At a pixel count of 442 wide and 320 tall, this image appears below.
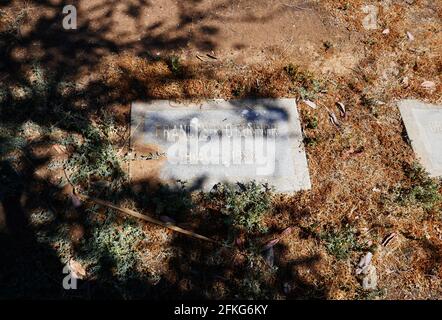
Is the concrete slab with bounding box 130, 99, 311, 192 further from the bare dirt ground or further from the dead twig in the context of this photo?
the dead twig

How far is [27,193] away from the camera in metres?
4.04

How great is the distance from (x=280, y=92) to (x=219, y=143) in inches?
43.0

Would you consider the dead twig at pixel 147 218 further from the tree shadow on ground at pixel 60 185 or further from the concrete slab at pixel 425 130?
the concrete slab at pixel 425 130

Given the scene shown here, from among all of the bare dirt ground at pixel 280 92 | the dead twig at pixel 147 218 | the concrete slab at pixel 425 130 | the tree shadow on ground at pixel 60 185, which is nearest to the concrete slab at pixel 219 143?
the bare dirt ground at pixel 280 92

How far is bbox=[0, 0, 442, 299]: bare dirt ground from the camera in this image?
3.85 metres

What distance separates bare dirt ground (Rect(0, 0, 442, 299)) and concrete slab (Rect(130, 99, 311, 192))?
149 mm

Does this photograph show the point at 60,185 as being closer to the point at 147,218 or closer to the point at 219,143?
the point at 147,218

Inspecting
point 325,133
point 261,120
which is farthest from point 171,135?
point 325,133

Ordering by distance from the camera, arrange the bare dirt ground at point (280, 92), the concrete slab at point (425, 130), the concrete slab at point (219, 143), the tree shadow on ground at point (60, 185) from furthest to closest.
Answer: the concrete slab at point (425, 130) < the concrete slab at point (219, 143) < the bare dirt ground at point (280, 92) < the tree shadow on ground at point (60, 185)

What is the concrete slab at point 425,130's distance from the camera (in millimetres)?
4586

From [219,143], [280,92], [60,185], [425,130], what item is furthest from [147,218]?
[425,130]

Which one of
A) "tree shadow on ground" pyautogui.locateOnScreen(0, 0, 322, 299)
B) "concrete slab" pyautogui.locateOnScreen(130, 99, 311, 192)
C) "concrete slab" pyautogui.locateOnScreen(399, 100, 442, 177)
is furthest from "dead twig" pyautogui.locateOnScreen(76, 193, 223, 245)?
"concrete slab" pyautogui.locateOnScreen(399, 100, 442, 177)

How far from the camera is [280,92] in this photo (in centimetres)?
486

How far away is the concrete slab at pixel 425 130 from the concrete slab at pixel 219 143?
1.41 meters
